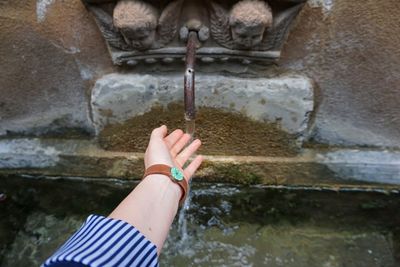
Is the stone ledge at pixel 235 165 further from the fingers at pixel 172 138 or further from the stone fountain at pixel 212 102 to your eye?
the fingers at pixel 172 138

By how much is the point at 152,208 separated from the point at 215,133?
509mm

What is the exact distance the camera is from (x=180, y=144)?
42.5 inches

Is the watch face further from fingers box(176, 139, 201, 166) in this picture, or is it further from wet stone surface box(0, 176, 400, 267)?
wet stone surface box(0, 176, 400, 267)

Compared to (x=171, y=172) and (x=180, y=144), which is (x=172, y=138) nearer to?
(x=180, y=144)

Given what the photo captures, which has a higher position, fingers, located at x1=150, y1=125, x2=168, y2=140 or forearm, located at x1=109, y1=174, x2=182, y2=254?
fingers, located at x1=150, y1=125, x2=168, y2=140

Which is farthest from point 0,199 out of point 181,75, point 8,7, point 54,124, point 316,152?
point 316,152

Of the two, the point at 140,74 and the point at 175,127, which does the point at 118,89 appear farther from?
the point at 175,127

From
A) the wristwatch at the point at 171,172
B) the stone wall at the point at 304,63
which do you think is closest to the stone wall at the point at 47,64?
the stone wall at the point at 304,63

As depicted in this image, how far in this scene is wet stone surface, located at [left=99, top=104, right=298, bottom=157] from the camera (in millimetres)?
1249

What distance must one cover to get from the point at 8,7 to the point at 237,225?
958 mm

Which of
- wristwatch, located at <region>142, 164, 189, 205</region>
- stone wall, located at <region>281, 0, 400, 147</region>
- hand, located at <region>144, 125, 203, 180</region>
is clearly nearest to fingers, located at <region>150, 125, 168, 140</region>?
hand, located at <region>144, 125, 203, 180</region>

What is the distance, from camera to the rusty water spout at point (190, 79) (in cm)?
100

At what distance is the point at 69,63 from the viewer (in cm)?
123

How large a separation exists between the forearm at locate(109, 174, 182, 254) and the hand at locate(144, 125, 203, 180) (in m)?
0.08
